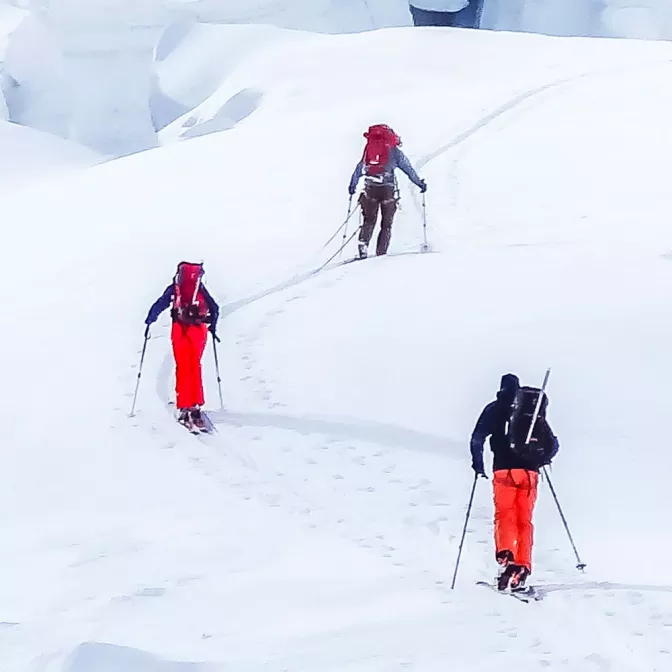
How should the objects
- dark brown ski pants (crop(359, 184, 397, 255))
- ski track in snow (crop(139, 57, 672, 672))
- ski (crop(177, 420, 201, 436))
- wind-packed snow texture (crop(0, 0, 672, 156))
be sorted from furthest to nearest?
wind-packed snow texture (crop(0, 0, 672, 156)) → dark brown ski pants (crop(359, 184, 397, 255)) → ski (crop(177, 420, 201, 436)) → ski track in snow (crop(139, 57, 672, 672))

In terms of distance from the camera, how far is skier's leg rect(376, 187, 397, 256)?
34.0ft

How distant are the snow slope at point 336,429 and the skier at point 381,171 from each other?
2.00 feet

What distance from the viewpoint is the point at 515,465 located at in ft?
16.6

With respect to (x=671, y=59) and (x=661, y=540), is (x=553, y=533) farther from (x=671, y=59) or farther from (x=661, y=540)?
(x=671, y=59)

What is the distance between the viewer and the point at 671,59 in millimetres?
23719

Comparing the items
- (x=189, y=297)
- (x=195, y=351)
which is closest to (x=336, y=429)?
(x=195, y=351)

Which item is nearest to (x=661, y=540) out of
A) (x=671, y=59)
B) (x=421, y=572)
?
(x=421, y=572)

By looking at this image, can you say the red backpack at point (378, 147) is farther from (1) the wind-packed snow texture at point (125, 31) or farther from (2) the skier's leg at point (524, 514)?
(1) the wind-packed snow texture at point (125, 31)

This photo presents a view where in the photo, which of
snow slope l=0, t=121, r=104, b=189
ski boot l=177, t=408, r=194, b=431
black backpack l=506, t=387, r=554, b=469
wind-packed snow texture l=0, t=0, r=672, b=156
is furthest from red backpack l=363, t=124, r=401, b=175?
wind-packed snow texture l=0, t=0, r=672, b=156

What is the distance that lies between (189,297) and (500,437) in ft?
9.18

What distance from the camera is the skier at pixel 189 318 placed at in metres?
7.02

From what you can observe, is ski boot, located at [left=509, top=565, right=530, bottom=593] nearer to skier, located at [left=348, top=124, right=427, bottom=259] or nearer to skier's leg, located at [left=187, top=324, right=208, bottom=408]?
skier's leg, located at [left=187, top=324, right=208, bottom=408]

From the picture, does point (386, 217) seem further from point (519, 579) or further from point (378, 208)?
point (519, 579)

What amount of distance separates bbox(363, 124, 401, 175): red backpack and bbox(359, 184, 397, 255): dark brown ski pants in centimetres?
19
